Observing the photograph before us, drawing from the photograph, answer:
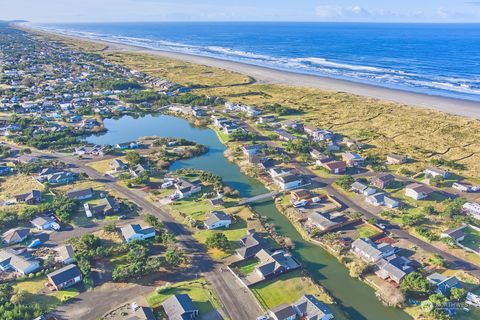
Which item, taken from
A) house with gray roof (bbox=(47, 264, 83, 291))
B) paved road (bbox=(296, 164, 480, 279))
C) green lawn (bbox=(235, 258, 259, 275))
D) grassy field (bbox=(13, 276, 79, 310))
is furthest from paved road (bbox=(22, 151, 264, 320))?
paved road (bbox=(296, 164, 480, 279))

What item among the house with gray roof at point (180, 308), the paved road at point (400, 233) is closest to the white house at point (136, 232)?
the house with gray roof at point (180, 308)

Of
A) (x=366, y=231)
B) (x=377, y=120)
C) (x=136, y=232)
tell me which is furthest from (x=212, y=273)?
(x=377, y=120)

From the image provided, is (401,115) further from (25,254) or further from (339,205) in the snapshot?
(25,254)

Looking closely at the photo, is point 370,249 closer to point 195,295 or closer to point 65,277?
point 195,295

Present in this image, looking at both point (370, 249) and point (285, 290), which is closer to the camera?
point (285, 290)

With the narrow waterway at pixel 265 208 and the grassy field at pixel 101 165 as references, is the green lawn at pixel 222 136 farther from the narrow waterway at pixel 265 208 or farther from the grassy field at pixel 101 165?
the grassy field at pixel 101 165

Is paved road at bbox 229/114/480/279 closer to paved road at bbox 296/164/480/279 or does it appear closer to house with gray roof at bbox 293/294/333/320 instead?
paved road at bbox 296/164/480/279
